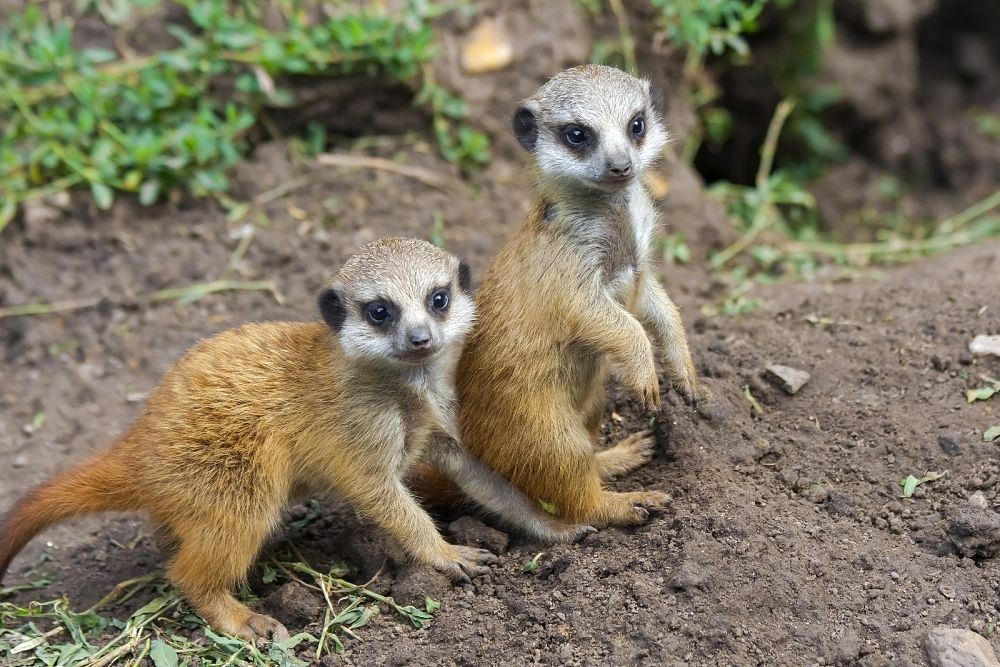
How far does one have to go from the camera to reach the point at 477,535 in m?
4.14

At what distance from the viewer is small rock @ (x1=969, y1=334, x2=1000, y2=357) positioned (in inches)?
169

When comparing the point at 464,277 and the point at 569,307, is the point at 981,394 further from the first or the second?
the point at 464,277

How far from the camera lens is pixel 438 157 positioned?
6.19m

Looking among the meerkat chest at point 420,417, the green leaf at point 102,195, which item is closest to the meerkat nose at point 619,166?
the meerkat chest at point 420,417

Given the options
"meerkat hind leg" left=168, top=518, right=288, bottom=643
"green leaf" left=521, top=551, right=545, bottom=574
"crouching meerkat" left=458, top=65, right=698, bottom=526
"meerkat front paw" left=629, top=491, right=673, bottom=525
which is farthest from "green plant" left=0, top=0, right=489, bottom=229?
"green leaf" left=521, top=551, right=545, bottom=574

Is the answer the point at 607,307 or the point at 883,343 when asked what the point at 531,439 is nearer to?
the point at 607,307

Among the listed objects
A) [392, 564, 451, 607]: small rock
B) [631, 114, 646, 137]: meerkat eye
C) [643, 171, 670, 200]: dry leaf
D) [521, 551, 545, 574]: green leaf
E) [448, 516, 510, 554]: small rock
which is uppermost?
[631, 114, 646, 137]: meerkat eye

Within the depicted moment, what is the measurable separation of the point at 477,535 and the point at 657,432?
34.7 inches

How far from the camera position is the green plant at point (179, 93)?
580cm

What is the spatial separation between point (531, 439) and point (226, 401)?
114 cm

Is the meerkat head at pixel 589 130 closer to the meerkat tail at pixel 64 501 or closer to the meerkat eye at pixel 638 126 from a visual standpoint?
the meerkat eye at pixel 638 126

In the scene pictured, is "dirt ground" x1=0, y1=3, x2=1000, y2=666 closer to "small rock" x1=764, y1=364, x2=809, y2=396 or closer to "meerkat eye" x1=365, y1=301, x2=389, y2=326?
"small rock" x1=764, y1=364, x2=809, y2=396

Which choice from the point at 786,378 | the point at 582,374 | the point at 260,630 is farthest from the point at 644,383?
the point at 260,630

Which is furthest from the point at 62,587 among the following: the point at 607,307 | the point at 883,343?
the point at 883,343
